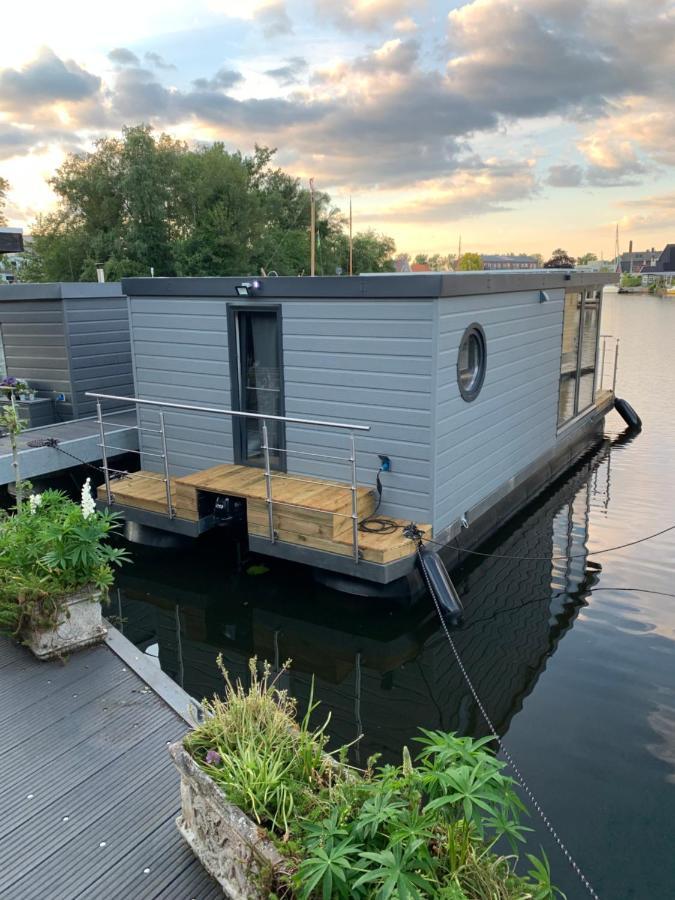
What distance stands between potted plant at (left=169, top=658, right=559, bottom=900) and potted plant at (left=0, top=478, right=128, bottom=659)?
1.82 m

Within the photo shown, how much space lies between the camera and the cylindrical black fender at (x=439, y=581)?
5.81 m

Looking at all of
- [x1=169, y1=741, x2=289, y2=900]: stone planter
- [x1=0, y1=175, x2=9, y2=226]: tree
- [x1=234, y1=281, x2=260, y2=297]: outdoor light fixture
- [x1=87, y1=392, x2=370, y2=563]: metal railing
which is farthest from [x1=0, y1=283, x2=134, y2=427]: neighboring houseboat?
[x1=0, y1=175, x2=9, y2=226]: tree

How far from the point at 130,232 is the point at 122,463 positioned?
21.8 metres

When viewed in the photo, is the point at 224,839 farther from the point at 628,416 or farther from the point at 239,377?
the point at 628,416

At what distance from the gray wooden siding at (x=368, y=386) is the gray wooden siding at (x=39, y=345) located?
4.63m

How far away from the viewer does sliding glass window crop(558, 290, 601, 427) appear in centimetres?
1043

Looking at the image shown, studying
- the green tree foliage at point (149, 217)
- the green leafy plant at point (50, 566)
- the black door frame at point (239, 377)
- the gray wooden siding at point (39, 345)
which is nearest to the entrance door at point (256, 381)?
the black door frame at point (239, 377)

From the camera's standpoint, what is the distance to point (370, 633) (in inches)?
233

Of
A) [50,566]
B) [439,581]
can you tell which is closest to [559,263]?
[439,581]

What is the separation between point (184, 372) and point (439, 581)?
382cm

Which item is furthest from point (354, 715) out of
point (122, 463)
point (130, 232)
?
point (130, 232)

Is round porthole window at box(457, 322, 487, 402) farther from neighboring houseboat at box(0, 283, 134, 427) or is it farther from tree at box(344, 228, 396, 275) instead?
tree at box(344, 228, 396, 275)

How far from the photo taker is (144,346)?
26.2 ft

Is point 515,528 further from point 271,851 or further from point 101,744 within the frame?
Answer: point 271,851
